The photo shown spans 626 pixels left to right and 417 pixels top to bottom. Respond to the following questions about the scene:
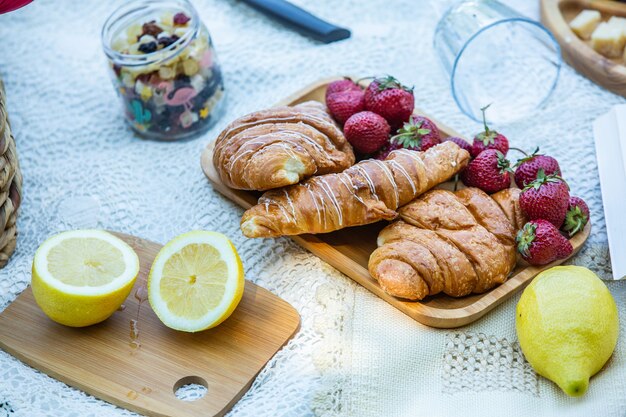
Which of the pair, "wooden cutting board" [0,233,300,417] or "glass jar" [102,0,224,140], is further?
"glass jar" [102,0,224,140]

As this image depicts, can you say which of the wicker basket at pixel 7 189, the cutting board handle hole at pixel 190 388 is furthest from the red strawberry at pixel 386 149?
the wicker basket at pixel 7 189

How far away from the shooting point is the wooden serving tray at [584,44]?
197cm

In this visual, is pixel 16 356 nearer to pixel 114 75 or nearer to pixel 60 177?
pixel 60 177

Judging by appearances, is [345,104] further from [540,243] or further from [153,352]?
[153,352]

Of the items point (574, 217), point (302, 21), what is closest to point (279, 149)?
point (574, 217)

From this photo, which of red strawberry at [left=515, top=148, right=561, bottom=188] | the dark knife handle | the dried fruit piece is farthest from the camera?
the dark knife handle

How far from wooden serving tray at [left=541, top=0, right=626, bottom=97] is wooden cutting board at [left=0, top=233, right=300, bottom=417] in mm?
1050

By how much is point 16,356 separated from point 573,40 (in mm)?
1538

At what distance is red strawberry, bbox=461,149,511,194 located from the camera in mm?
1599

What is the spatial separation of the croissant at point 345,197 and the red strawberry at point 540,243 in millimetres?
207

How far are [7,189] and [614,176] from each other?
1246 millimetres

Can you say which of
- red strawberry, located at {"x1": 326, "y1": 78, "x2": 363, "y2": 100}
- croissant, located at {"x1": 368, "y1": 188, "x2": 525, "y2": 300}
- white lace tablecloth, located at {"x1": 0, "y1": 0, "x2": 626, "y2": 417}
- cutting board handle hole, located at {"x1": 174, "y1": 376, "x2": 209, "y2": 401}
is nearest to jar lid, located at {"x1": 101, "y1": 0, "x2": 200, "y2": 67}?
white lace tablecloth, located at {"x1": 0, "y1": 0, "x2": 626, "y2": 417}

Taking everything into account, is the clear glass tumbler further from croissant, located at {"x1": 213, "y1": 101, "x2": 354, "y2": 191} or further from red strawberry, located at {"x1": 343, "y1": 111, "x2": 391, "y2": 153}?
croissant, located at {"x1": 213, "y1": 101, "x2": 354, "y2": 191}

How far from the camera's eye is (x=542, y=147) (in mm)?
1868
